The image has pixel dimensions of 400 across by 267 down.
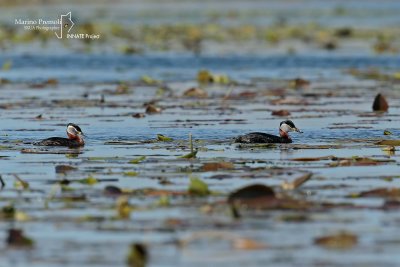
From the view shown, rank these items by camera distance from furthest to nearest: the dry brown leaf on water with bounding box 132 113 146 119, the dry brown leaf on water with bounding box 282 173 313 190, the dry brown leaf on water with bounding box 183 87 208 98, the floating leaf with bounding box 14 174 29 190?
1. the dry brown leaf on water with bounding box 183 87 208 98
2. the dry brown leaf on water with bounding box 132 113 146 119
3. the floating leaf with bounding box 14 174 29 190
4. the dry brown leaf on water with bounding box 282 173 313 190

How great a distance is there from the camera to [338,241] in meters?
10.3

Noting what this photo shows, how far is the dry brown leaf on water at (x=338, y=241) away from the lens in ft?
33.7

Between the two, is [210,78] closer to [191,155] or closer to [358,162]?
[191,155]

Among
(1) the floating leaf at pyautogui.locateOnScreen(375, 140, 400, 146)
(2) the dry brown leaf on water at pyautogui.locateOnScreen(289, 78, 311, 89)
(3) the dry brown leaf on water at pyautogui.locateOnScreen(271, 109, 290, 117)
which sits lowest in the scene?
(1) the floating leaf at pyautogui.locateOnScreen(375, 140, 400, 146)

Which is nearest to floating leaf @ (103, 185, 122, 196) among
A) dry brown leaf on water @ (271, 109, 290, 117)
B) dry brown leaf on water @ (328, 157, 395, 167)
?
dry brown leaf on water @ (328, 157, 395, 167)

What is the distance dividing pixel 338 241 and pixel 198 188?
248 cm

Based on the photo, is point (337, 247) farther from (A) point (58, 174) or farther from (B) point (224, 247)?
(A) point (58, 174)

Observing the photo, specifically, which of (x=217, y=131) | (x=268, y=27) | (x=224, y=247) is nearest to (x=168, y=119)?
(x=217, y=131)

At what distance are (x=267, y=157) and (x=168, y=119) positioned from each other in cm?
572

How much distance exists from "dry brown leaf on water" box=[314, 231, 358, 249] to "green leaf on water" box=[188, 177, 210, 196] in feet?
7.58

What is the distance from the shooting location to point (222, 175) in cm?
1418

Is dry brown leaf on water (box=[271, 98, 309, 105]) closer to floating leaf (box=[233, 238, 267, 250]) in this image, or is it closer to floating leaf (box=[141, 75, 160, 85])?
floating leaf (box=[141, 75, 160, 85])

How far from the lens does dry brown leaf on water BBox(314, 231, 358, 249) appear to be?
405 inches

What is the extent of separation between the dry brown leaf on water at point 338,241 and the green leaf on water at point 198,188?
2309 millimetres
